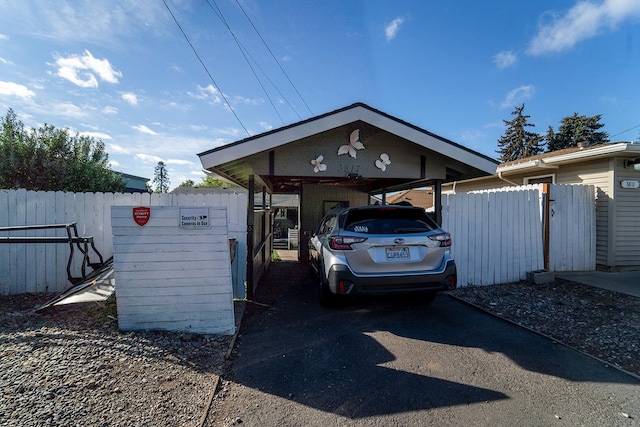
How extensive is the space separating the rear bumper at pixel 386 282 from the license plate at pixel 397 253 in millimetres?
243

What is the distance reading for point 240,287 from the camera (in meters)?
5.83

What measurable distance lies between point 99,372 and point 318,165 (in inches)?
169

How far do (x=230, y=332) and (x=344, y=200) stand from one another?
711 centimetres

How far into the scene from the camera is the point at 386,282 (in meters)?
4.19

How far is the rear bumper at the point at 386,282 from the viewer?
419 centimetres

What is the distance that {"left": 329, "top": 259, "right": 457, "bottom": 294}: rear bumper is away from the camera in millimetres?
4191

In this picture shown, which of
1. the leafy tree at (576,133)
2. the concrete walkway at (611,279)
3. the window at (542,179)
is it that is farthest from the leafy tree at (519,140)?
the concrete walkway at (611,279)

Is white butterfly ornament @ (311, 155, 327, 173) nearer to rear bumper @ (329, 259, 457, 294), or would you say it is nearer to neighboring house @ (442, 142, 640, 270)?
Result: rear bumper @ (329, 259, 457, 294)

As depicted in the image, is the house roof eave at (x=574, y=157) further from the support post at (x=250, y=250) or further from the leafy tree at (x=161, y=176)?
the leafy tree at (x=161, y=176)

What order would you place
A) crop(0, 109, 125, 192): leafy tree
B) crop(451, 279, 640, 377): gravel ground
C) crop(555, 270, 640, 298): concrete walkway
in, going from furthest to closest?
1. crop(0, 109, 125, 192): leafy tree
2. crop(555, 270, 640, 298): concrete walkway
3. crop(451, 279, 640, 377): gravel ground

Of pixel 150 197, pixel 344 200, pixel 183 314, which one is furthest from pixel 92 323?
pixel 344 200

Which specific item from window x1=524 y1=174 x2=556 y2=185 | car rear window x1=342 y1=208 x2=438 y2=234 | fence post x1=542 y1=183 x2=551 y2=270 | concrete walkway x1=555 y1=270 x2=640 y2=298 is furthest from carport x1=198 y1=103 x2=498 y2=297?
window x1=524 y1=174 x2=556 y2=185

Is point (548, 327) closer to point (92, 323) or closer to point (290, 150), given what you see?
point (290, 150)

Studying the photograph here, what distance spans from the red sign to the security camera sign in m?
0.39
